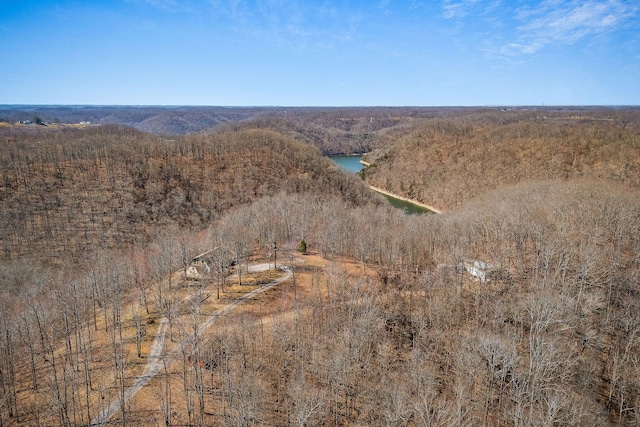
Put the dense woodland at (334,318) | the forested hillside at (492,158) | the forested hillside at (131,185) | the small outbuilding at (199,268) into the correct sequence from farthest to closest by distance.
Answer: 1. the forested hillside at (492,158)
2. the forested hillside at (131,185)
3. the small outbuilding at (199,268)
4. the dense woodland at (334,318)

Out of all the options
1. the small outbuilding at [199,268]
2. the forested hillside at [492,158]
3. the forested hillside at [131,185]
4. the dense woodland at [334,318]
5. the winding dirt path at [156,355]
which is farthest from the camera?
the forested hillside at [492,158]

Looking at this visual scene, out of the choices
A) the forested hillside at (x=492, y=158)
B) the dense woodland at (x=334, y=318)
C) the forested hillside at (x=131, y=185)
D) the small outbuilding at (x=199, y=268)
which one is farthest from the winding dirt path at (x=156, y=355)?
the forested hillside at (x=492, y=158)

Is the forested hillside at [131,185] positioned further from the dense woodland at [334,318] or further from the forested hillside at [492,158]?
the forested hillside at [492,158]

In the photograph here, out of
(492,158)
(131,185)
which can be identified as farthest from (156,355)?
(492,158)

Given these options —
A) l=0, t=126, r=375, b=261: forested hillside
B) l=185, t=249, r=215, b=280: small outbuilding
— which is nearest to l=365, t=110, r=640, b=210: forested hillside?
l=0, t=126, r=375, b=261: forested hillside

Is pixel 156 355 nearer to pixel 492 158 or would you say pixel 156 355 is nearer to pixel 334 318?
pixel 334 318

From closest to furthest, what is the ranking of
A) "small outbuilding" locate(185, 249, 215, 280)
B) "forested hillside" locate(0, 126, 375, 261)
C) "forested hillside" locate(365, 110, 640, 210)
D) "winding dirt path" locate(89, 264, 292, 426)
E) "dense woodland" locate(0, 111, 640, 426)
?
"winding dirt path" locate(89, 264, 292, 426)
"dense woodland" locate(0, 111, 640, 426)
"small outbuilding" locate(185, 249, 215, 280)
"forested hillside" locate(0, 126, 375, 261)
"forested hillside" locate(365, 110, 640, 210)

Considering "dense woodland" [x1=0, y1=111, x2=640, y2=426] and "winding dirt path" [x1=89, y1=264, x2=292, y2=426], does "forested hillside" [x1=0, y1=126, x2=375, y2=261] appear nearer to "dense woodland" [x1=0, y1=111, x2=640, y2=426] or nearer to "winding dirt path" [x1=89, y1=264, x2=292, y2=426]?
"dense woodland" [x1=0, y1=111, x2=640, y2=426]
